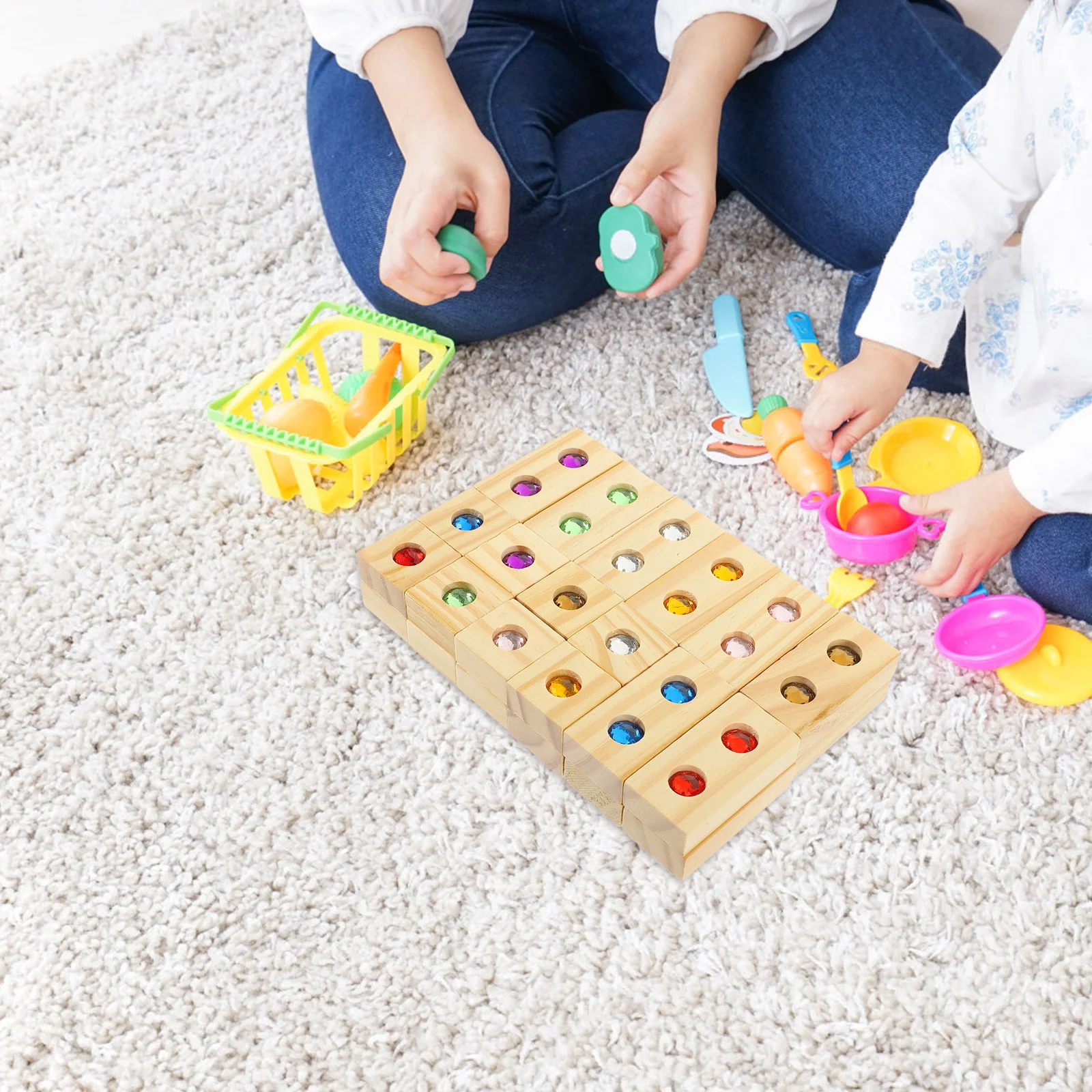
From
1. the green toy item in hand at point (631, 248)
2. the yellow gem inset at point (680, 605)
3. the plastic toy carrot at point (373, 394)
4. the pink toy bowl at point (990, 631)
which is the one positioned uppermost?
the green toy item in hand at point (631, 248)

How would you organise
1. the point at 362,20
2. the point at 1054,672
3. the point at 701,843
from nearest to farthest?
the point at 701,843 < the point at 1054,672 < the point at 362,20

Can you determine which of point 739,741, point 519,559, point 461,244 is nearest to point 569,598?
point 519,559

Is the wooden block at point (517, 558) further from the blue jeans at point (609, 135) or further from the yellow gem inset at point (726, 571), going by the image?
the blue jeans at point (609, 135)

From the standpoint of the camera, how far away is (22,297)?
108 centimetres

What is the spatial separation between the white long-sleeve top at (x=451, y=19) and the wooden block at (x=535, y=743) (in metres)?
0.55

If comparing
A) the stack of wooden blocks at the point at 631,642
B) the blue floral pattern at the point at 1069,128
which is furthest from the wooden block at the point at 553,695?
the blue floral pattern at the point at 1069,128

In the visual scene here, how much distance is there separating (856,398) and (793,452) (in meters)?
0.07

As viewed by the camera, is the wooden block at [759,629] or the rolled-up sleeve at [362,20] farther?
the rolled-up sleeve at [362,20]

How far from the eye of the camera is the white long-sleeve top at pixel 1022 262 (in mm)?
756

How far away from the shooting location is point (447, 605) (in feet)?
2.54

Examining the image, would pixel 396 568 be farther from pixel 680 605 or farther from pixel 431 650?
pixel 680 605

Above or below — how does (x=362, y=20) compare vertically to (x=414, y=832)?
above

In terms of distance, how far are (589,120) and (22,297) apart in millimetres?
569

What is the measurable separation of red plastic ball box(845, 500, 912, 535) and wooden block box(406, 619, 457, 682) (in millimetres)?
316
